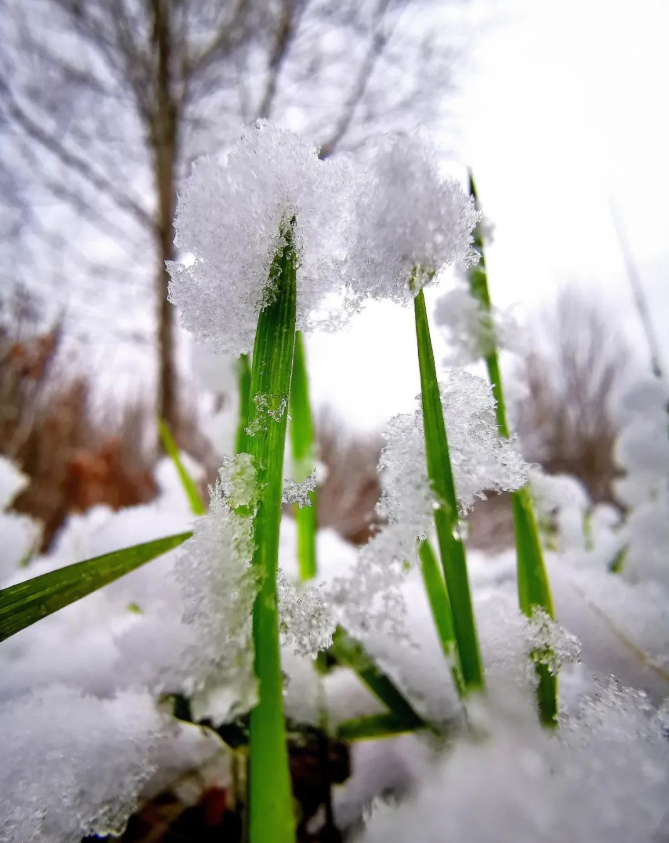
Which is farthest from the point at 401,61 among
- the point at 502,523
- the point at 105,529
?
the point at 105,529

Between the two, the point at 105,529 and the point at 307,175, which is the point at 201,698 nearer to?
the point at 307,175

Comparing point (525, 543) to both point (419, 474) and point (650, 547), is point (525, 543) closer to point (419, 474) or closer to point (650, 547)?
point (419, 474)

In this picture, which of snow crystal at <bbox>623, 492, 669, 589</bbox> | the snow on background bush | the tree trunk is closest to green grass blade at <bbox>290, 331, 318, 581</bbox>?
the snow on background bush

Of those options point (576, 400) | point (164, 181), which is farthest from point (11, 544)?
point (576, 400)

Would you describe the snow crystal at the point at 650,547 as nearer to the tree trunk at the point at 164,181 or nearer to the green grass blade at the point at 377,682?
the green grass blade at the point at 377,682

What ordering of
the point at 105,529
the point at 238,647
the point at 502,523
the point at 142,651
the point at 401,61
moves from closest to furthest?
1. the point at 238,647
2. the point at 142,651
3. the point at 105,529
4. the point at 502,523
5. the point at 401,61

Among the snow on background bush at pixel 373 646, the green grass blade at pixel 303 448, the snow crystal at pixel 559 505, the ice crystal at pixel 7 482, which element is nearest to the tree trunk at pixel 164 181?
the ice crystal at pixel 7 482
